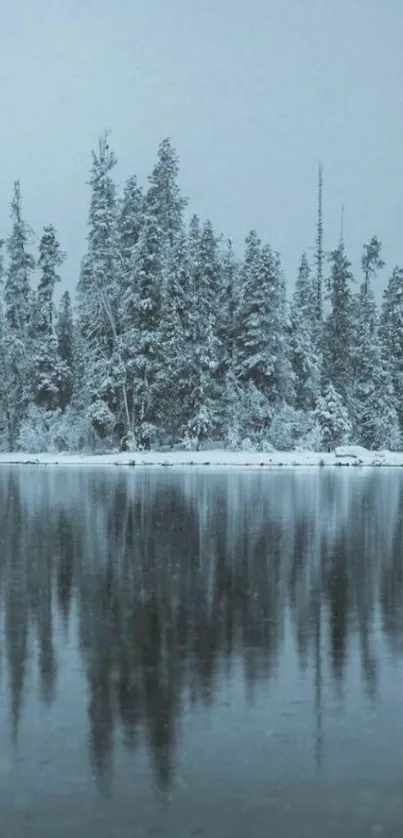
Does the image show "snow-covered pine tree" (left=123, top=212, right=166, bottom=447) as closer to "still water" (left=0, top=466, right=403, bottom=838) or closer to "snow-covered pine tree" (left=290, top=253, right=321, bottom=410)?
"snow-covered pine tree" (left=290, top=253, right=321, bottom=410)

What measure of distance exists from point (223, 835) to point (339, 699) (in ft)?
9.91

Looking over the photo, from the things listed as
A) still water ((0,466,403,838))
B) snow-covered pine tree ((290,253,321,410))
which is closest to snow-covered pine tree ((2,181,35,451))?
snow-covered pine tree ((290,253,321,410))

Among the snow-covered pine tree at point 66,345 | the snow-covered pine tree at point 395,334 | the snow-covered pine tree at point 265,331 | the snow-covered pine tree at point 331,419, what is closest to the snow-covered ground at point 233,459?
the snow-covered pine tree at point 331,419

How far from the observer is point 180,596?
13.6 metres

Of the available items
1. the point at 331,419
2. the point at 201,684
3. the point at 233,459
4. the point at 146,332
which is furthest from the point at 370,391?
the point at 201,684

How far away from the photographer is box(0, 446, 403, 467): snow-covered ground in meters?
55.6

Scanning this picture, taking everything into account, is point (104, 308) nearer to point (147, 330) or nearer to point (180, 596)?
point (147, 330)

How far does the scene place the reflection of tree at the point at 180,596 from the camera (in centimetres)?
898

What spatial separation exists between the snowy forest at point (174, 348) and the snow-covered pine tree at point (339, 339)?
0.29 ft

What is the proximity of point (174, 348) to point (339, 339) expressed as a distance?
14.6 metres

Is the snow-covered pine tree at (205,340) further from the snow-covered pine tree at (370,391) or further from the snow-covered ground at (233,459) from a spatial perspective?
the snow-covered pine tree at (370,391)

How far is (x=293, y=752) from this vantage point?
24.1ft

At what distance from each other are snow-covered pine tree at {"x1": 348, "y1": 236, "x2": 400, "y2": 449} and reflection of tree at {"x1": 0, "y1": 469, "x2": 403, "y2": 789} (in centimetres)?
4193

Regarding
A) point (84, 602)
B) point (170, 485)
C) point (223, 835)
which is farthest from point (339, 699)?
point (170, 485)
